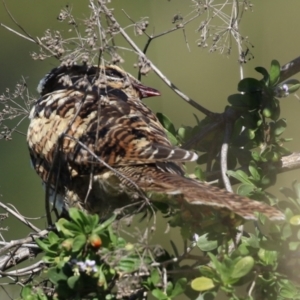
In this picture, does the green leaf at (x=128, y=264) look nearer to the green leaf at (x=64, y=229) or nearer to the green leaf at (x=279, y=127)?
the green leaf at (x=64, y=229)

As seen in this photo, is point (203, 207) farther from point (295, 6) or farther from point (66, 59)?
point (295, 6)

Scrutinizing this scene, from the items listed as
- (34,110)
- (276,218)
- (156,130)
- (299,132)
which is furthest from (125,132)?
(299,132)

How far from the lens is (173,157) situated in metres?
2.43

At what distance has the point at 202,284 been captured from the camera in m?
1.96

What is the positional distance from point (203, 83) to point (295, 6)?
79cm

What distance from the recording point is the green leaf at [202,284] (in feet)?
6.40

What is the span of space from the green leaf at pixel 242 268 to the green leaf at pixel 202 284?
6 centimetres

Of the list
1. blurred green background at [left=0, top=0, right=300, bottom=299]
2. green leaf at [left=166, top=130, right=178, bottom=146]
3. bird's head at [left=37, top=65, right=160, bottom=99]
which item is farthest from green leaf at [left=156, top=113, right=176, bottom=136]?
blurred green background at [left=0, top=0, right=300, bottom=299]

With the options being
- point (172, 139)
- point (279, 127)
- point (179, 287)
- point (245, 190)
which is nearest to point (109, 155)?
point (172, 139)

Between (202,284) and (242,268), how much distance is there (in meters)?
0.11

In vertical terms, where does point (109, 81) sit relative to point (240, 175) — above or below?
above

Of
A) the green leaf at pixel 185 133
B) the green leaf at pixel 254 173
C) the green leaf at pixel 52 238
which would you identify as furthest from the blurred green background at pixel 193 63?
the green leaf at pixel 52 238

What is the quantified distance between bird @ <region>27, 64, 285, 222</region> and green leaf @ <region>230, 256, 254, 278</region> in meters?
0.14

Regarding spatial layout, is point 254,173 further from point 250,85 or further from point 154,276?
point 154,276
